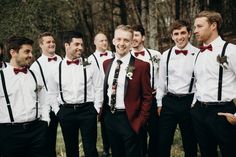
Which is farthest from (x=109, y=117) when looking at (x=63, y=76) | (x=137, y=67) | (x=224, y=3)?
(x=224, y=3)

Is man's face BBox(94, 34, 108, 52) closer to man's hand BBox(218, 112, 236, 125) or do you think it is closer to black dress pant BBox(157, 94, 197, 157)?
black dress pant BBox(157, 94, 197, 157)

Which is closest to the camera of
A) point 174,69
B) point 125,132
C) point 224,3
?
point 125,132

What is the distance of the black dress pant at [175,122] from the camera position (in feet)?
20.5

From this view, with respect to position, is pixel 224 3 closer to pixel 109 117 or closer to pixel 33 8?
pixel 33 8

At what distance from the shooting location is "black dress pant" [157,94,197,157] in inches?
246

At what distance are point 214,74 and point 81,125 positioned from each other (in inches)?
94.1

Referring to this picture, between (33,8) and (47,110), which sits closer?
(47,110)

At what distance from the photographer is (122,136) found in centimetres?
549

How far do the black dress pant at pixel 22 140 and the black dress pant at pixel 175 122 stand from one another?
Result: 1.95 meters

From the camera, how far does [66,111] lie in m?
6.45

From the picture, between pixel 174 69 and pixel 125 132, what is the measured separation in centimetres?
152

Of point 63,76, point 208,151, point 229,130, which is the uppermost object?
point 63,76

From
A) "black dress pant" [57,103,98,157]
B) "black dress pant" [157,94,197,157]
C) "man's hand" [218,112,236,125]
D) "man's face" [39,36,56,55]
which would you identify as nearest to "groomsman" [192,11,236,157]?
"man's hand" [218,112,236,125]

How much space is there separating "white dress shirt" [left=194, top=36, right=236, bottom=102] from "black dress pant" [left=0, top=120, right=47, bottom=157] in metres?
2.30
